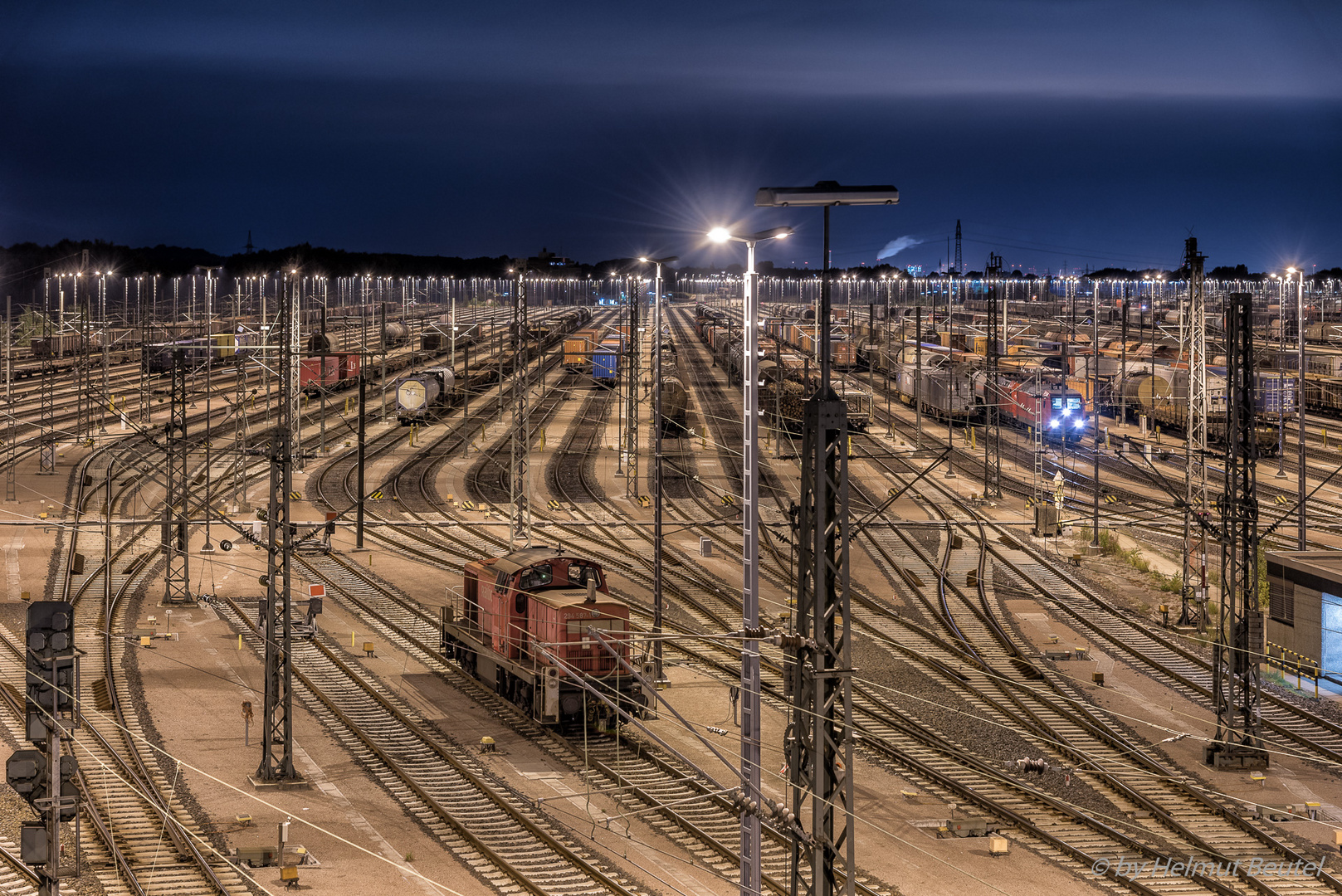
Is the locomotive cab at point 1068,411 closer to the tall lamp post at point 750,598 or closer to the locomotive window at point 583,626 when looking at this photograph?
the locomotive window at point 583,626

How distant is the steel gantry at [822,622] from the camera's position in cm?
1288

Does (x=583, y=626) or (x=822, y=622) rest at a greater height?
(x=822, y=622)

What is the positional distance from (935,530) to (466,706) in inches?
980

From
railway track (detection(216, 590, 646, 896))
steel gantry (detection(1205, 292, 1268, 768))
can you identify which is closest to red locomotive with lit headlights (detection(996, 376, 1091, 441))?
steel gantry (detection(1205, 292, 1268, 768))

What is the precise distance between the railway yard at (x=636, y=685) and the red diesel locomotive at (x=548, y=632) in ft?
0.28

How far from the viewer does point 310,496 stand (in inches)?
2215

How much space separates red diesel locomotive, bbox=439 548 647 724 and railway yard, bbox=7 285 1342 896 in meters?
0.09

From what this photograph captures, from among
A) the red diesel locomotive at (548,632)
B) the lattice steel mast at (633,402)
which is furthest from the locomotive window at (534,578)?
the lattice steel mast at (633,402)

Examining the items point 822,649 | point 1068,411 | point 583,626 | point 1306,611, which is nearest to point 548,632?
point 583,626

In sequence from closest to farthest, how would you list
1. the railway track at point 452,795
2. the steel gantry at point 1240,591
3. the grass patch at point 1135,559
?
the railway track at point 452,795, the steel gantry at point 1240,591, the grass patch at point 1135,559

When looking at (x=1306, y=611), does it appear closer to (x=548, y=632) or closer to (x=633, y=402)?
(x=548, y=632)

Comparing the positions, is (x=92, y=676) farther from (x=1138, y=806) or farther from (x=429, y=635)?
(x=1138, y=806)

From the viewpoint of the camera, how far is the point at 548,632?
86.8 ft

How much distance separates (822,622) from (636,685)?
47.8 ft
